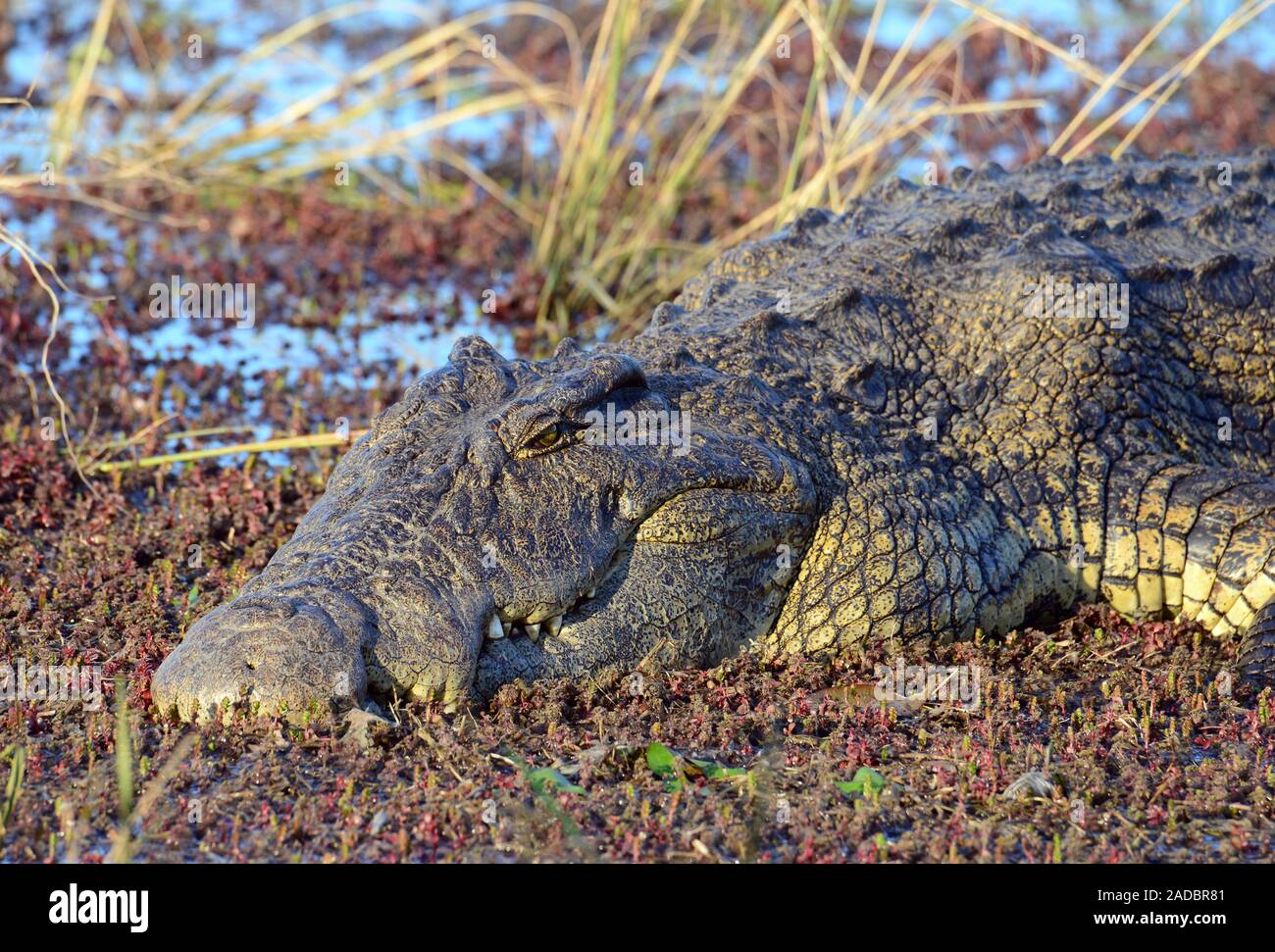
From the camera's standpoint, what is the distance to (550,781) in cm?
436

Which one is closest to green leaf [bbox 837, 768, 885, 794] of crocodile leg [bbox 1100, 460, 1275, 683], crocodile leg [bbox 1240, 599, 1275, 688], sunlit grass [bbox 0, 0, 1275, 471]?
crocodile leg [bbox 1240, 599, 1275, 688]

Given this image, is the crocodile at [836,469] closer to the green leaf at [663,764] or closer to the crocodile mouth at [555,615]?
the crocodile mouth at [555,615]

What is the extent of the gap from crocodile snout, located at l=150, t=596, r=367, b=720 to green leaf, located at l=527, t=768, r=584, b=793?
531 millimetres

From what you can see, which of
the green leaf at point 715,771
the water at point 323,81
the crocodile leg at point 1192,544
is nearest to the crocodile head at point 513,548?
the green leaf at point 715,771

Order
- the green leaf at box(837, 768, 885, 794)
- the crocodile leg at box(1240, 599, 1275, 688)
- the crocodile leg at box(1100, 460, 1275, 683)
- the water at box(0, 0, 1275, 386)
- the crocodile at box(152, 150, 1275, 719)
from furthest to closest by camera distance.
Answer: the water at box(0, 0, 1275, 386) → the crocodile leg at box(1100, 460, 1275, 683) → the crocodile leg at box(1240, 599, 1275, 688) → the crocodile at box(152, 150, 1275, 719) → the green leaf at box(837, 768, 885, 794)

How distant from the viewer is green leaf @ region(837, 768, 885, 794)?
174 inches

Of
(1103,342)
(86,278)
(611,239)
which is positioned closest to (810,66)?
(611,239)

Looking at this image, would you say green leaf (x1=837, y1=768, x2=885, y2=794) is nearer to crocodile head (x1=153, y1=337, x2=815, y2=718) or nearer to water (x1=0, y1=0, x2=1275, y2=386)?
crocodile head (x1=153, y1=337, x2=815, y2=718)

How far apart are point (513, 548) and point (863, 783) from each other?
120cm

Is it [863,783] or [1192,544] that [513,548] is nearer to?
[863,783]

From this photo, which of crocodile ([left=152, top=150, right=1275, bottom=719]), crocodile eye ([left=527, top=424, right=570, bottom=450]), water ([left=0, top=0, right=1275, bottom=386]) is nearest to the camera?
crocodile ([left=152, top=150, right=1275, bottom=719])

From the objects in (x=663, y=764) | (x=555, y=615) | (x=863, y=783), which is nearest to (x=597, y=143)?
(x=555, y=615)

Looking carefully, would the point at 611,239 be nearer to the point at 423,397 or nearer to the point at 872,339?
the point at 872,339

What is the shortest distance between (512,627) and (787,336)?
172 centimetres
